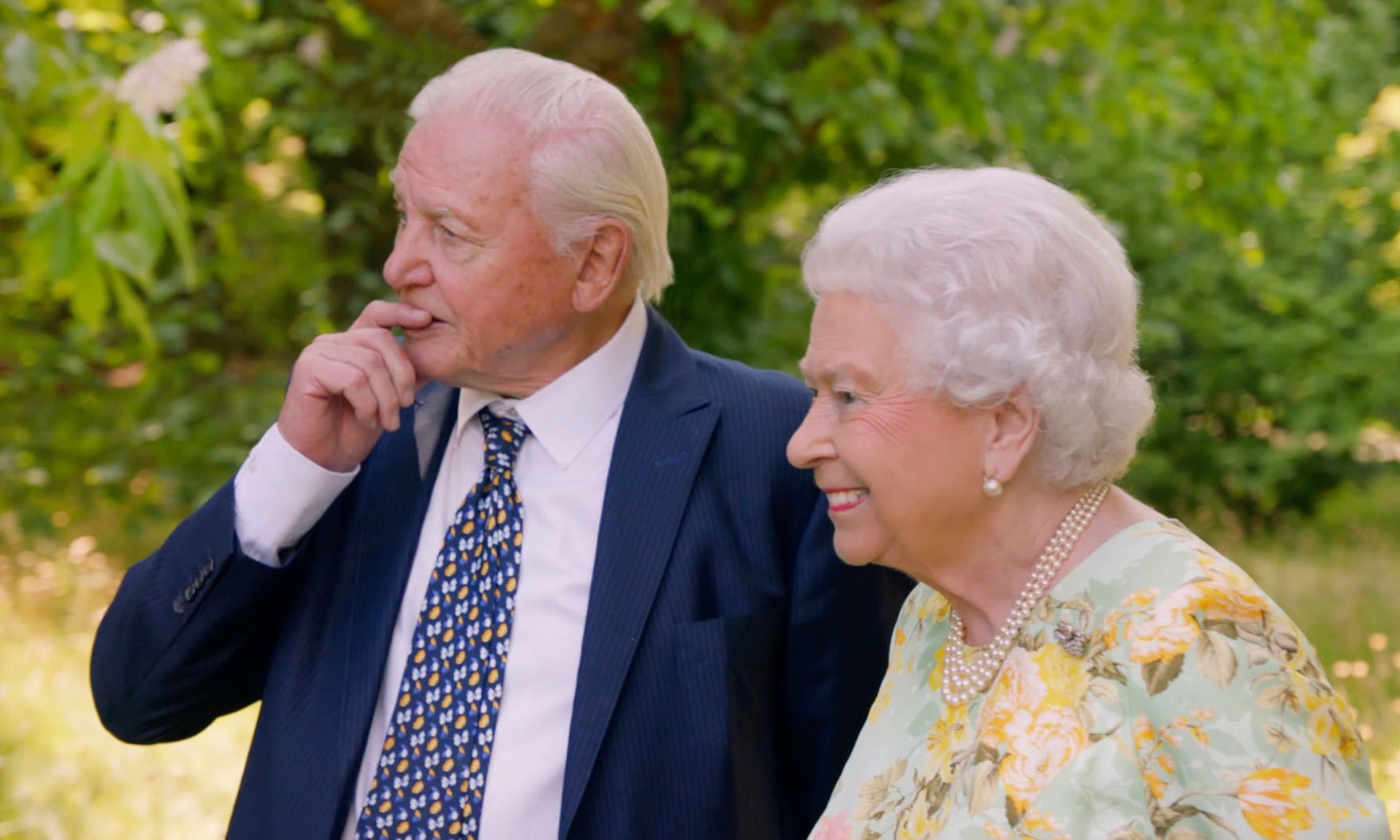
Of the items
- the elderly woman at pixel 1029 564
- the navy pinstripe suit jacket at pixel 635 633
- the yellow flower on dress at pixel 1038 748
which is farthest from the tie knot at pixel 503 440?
the yellow flower on dress at pixel 1038 748

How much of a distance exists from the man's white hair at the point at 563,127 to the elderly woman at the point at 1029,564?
0.48m

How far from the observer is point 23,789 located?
431 cm

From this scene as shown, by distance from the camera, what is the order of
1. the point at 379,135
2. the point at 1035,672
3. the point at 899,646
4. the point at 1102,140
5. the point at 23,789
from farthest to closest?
the point at 1102,140, the point at 379,135, the point at 23,789, the point at 899,646, the point at 1035,672

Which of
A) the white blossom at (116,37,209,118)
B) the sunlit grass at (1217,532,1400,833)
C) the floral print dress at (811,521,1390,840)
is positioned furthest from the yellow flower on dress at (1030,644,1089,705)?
the white blossom at (116,37,209,118)

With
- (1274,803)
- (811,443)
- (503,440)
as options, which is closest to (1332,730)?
(1274,803)

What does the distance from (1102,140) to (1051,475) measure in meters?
7.27

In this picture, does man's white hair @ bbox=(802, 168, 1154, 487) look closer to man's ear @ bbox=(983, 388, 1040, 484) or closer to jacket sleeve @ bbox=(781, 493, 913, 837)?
man's ear @ bbox=(983, 388, 1040, 484)

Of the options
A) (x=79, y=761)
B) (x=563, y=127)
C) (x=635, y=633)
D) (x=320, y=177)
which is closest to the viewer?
(x=635, y=633)

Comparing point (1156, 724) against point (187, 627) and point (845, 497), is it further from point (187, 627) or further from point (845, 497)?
point (187, 627)

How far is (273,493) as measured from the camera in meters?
2.20

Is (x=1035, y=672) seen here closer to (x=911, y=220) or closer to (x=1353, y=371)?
(x=911, y=220)

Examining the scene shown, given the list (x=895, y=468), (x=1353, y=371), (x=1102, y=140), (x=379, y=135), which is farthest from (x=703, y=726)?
(x=1353, y=371)

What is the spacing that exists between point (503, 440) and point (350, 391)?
10.1 inches

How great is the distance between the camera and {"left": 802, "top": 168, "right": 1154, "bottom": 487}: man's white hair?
174 cm
